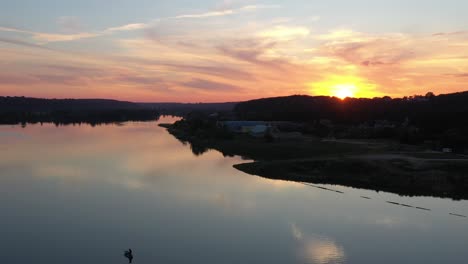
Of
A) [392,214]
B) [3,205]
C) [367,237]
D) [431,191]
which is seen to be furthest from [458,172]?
[3,205]

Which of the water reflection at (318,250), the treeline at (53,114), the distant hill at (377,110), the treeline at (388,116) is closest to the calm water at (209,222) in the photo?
the water reflection at (318,250)

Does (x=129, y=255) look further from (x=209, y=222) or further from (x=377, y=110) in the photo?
(x=377, y=110)

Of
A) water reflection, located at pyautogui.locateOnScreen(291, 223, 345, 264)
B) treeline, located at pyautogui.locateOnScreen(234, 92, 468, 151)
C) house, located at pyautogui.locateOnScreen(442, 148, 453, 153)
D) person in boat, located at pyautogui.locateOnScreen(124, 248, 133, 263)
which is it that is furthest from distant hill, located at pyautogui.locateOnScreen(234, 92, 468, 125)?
person in boat, located at pyautogui.locateOnScreen(124, 248, 133, 263)

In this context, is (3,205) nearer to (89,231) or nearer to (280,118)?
(89,231)

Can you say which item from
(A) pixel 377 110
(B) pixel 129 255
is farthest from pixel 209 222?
(A) pixel 377 110

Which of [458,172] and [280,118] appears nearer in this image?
[458,172]
